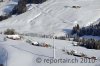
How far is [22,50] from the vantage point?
24.2 meters

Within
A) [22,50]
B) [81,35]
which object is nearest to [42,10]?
[81,35]

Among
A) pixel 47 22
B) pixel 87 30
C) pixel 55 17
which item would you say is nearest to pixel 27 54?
pixel 87 30

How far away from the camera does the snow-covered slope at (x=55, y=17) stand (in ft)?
136

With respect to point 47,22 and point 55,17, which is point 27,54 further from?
point 55,17

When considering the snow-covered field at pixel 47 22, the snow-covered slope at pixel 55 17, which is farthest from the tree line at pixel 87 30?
the snow-covered slope at pixel 55 17

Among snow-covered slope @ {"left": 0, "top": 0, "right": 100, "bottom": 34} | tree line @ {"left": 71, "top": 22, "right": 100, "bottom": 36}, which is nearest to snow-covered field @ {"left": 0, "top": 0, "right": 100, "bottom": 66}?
snow-covered slope @ {"left": 0, "top": 0, "right": 100, "bottom": 34}

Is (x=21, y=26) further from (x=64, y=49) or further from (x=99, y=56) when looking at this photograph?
(x=99, y=56)

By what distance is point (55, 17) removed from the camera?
1767 inches

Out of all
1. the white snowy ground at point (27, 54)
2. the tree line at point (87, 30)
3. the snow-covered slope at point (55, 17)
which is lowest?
the white snowy ground at point (27, 54)

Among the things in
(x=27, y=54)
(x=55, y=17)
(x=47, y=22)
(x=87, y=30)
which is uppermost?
(x=55, y=17)

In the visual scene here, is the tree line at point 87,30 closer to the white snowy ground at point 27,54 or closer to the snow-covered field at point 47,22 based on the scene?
the snow-covered field at point 47,22

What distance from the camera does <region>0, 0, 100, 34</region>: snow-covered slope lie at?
41.5 m

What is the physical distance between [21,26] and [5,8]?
1168cm

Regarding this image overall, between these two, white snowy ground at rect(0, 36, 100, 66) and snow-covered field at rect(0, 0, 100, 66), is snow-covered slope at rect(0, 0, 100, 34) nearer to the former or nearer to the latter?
snow-covered field at rect(0, 0, 100, 66)
